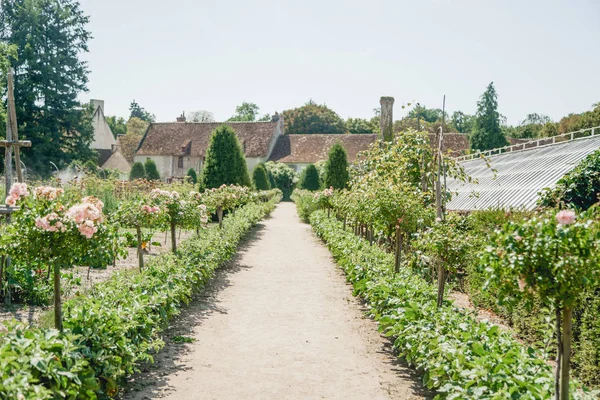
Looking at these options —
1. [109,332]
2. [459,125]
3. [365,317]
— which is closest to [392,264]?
[365,317]

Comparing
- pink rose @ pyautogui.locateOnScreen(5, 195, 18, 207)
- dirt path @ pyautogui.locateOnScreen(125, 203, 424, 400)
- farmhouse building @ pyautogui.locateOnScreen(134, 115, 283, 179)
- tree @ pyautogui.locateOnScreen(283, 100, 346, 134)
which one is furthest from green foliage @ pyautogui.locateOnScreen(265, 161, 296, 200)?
pink rose @ pyautogui.locateOnScreen(5, 195, 18, 207)

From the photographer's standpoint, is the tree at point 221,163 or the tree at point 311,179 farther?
the tree at point 311,179

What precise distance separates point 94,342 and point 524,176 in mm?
11403

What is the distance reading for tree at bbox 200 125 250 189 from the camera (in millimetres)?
22922

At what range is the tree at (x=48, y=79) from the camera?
35.1 m

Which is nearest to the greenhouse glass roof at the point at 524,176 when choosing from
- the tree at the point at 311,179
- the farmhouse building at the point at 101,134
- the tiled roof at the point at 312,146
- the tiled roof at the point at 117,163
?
the tree at the point at 311,179

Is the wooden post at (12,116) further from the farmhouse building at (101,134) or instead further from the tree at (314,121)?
the tree at (314,121)

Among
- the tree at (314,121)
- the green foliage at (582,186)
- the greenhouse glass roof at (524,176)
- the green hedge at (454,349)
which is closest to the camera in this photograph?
the green hedge at (454,349)

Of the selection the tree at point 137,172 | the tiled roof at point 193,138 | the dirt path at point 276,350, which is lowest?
the dirt path at point 276,350

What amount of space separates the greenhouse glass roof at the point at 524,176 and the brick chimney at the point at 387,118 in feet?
8.82

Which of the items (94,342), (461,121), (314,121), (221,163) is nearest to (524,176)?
(94,342)

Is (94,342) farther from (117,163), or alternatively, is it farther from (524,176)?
(117,163)

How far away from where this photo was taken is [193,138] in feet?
159

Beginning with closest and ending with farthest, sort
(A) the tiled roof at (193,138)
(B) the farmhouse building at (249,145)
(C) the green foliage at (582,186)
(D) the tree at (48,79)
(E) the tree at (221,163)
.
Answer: (C) the green foliage at (582,186) → (E) the tree at (221,163) → (D) the tree at (48,79) → (B) the farmhouse building at (249,145) → (A) the tiled roof at (193,138)
